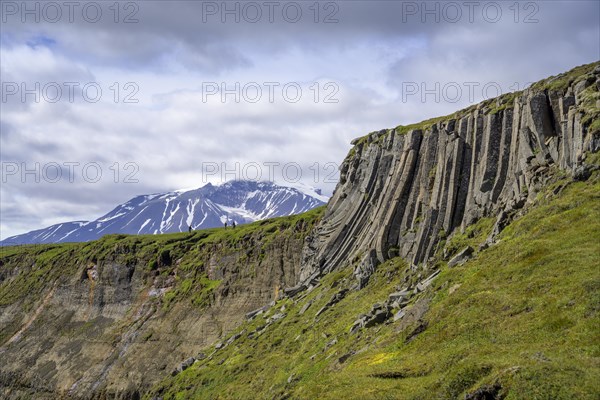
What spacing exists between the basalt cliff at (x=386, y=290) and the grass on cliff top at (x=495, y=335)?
0.45 ft

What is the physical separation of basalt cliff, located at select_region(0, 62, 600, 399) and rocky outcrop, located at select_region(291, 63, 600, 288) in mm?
Answer: 240

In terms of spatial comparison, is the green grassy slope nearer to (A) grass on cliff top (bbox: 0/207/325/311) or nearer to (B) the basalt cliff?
(A) grass on cliff top (bbox: 0/207/325/311)

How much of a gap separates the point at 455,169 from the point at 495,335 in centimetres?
3433

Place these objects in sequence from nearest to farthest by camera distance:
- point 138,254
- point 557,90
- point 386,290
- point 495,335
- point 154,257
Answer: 1. point 495,335
2. point 557,90
3. point 386,290
4. point 154,257
5. point 138,254

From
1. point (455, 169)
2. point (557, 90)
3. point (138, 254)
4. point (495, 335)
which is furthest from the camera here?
point (138, 254)

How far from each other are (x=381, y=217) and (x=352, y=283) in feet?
34.1

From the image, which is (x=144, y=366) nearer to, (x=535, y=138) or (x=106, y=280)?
(x=106, y=280)

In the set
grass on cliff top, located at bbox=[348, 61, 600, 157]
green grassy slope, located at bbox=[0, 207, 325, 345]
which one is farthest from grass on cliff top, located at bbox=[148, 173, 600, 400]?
green grassy slope, located at bbox=[0, 207, 325, 345]

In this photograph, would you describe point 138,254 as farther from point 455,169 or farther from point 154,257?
point 455,169

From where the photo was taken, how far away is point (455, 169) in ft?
212

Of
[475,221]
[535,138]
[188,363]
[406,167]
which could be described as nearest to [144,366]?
[188,363]

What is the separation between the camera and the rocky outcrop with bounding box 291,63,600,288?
54.4 metres

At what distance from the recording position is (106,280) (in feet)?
420

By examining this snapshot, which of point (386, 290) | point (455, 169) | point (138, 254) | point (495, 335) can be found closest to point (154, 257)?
point (138, 254)
